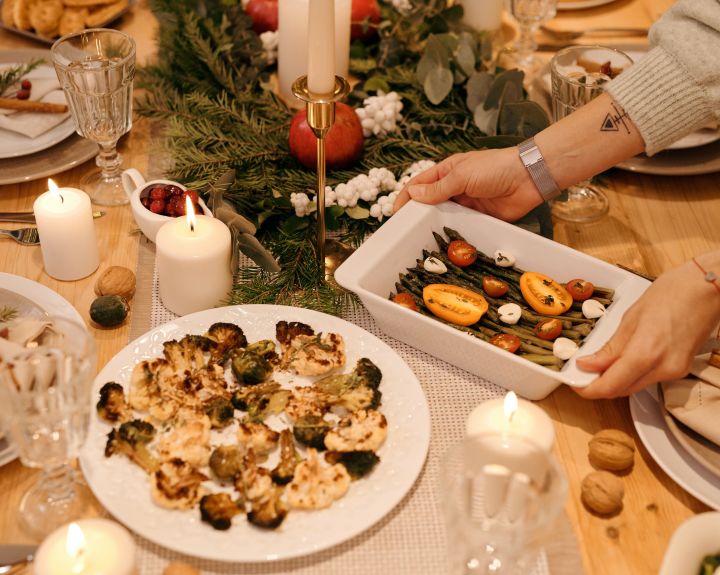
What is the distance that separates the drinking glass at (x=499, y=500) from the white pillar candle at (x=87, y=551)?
0.35 m

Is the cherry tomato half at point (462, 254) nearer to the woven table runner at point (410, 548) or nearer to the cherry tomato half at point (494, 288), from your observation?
the cherry tomato half at point (494, 288)

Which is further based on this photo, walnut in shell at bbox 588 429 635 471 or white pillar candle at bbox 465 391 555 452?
walnut in shell at bbox 588 429 635 471

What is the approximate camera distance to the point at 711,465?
1.08 metres

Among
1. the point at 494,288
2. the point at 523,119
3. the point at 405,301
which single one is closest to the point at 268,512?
the point at 405,301

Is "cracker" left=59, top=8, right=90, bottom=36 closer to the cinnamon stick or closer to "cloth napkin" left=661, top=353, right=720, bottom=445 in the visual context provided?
the cinnamon stick

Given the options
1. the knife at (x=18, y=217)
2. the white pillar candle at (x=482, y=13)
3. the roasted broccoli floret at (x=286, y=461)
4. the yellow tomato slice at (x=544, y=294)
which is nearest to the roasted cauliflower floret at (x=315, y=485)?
the roasted broccoli floret at (x=286, y=461)

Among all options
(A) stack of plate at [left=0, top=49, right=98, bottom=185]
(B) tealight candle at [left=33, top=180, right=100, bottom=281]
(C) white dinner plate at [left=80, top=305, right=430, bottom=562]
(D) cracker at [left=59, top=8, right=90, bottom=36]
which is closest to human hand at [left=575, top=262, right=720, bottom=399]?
(C) white dinner plate at [left=80, top=305, right=430, bottom=562]

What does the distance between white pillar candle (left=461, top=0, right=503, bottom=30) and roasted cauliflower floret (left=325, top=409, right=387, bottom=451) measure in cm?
125

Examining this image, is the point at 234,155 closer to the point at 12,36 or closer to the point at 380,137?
the point at 380,137

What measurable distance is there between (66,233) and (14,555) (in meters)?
0.55

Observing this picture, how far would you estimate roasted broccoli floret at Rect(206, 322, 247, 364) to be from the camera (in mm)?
1236

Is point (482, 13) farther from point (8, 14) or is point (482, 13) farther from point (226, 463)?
point (226, 463)

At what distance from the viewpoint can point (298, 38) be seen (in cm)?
178

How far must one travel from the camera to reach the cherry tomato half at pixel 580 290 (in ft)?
4.27
